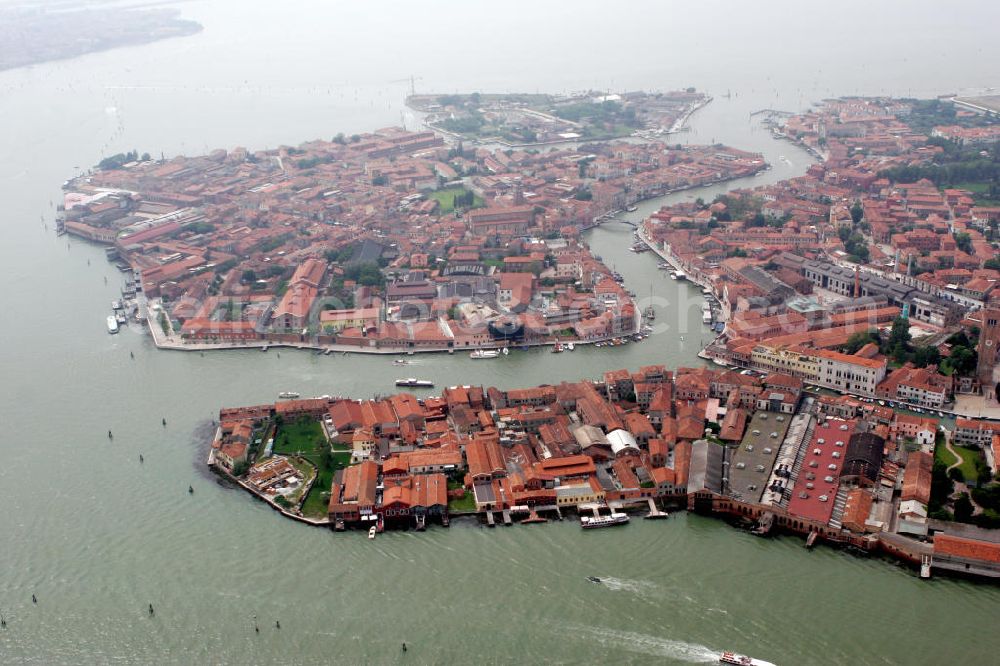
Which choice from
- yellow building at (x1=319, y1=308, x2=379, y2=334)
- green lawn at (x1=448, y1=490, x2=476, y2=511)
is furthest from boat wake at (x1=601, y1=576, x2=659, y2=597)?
yellow building at (x1=319, y1=308, x2=379, y2=334)

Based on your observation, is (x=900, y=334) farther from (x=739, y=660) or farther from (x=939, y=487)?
(x=739, y=660)

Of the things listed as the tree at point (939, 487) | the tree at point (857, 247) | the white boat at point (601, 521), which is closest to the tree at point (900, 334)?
the tree at point (939, 487)

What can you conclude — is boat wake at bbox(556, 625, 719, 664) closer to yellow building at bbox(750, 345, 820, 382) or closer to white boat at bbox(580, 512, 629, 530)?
white boat at bbox(580, 512, 629, 530)

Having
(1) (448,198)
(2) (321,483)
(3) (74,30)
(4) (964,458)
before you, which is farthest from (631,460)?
(3) (74,30)

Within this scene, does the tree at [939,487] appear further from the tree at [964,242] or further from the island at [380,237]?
the tree at [964,242]

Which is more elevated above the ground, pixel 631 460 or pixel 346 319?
pixel 346 319

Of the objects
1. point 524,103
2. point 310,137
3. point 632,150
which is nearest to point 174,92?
point 310,137

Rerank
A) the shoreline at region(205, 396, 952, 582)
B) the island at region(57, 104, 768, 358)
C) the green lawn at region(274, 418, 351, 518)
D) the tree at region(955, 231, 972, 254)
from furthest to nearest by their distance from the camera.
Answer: the tree at region(955, 231, 972, 254) → the island at region(57, 104, 768, 358) → the green lawn at region(274, 418, 351, 518) → the shoreline at region(205, 396, 952, 582)
